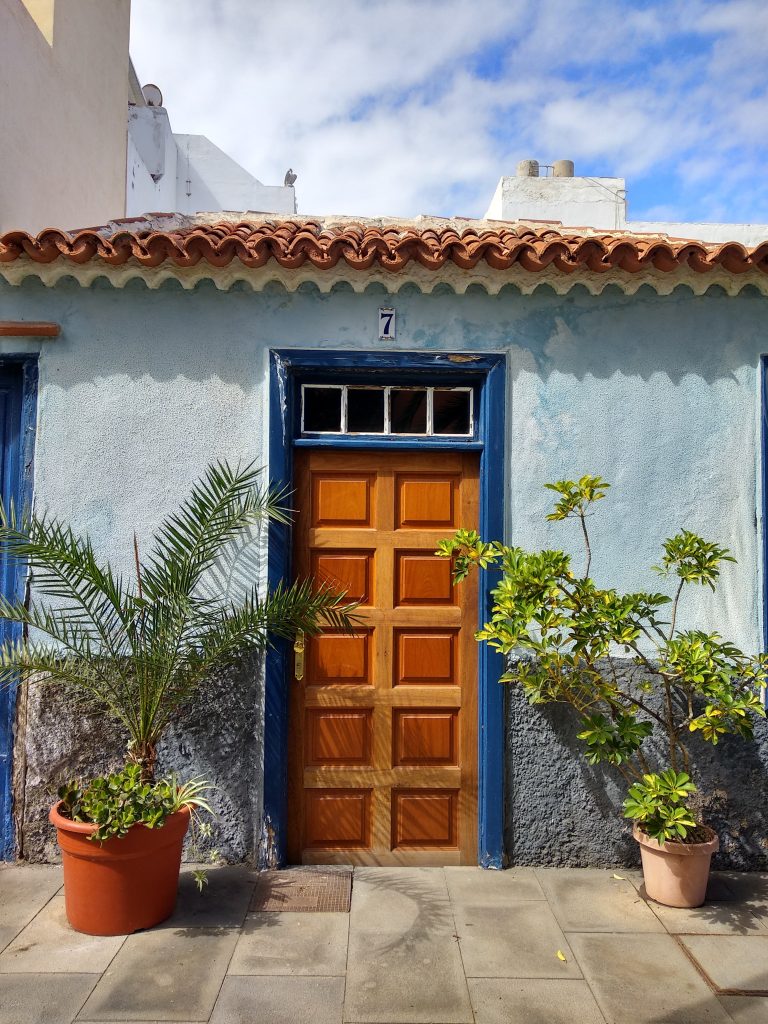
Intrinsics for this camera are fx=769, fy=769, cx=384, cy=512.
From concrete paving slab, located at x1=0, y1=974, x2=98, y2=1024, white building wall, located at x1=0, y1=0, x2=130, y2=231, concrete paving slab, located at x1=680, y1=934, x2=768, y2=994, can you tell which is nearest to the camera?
concrete paving slab, located at x1=0, y1=974, x2=98, y2=1024

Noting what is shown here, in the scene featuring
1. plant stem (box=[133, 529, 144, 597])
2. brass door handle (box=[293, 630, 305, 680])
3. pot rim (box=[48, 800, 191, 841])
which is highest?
plant stem (box=[133, 529, 144, 597])

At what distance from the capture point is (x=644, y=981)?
3.20 metres

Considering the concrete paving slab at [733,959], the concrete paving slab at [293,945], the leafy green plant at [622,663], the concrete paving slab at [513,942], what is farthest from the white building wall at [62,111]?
the concrete paving slab at [733,959]

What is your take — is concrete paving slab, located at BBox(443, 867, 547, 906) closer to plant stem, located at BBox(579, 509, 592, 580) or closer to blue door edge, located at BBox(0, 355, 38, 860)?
plant stem, located at BBox(579, 509, 592, 580)

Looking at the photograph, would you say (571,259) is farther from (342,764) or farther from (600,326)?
(342,764)

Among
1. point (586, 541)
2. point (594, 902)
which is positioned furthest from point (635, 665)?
point (594, 902)

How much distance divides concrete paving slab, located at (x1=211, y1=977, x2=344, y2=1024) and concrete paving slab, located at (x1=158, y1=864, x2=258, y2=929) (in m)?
0.48

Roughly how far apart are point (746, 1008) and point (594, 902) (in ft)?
2.91

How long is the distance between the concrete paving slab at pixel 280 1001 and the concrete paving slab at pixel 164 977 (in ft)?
0.22

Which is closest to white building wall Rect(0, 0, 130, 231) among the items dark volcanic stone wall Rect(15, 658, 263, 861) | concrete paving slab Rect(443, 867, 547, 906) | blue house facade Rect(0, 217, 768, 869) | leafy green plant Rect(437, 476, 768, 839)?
blue house facade Rect(0, 217, 768, 869)

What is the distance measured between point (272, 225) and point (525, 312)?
1.80 metres

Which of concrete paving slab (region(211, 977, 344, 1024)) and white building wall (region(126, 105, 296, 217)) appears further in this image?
white building wall (region(126, 105, 296, 217))

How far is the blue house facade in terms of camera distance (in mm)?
4199

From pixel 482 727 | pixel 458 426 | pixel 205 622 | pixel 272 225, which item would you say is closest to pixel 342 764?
pixel 482 727
